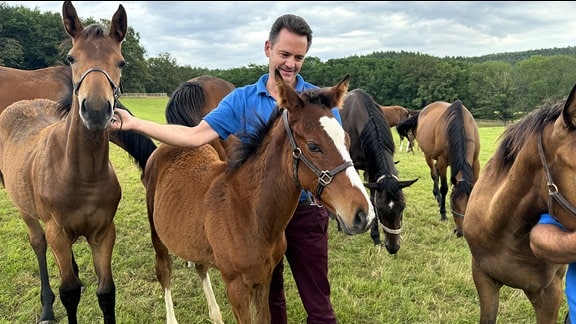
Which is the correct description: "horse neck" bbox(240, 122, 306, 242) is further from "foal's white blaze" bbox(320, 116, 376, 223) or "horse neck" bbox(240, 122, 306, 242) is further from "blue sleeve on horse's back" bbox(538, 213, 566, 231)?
"blue sleeve on horse's back" bbox(538, 213, 566, 231)

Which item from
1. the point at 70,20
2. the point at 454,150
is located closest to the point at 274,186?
the point at 70,20

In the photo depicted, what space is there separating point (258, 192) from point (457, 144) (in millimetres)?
4094

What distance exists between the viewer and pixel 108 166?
289cm

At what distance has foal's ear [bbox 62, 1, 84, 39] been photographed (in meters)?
2.41

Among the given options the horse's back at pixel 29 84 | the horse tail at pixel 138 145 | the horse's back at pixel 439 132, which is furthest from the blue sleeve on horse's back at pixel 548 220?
the horse's back at pixel 29 84

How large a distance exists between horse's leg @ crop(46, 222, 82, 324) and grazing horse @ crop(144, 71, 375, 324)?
0.64 metres


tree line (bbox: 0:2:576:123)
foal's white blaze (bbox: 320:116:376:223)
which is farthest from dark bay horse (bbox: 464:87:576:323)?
tree line (bbox: 0:2:576:123)

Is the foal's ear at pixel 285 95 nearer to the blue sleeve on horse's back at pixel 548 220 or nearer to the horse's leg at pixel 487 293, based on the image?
the blue sleeve on horse's back at pixel 548 220

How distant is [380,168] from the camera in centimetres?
472

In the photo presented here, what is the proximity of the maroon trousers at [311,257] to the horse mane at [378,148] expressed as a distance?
2.08m

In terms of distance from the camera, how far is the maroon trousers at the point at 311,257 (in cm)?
258

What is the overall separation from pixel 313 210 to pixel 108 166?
1.53 meters

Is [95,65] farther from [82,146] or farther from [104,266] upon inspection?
[104,266]

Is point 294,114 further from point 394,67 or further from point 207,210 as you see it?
point 394,67
